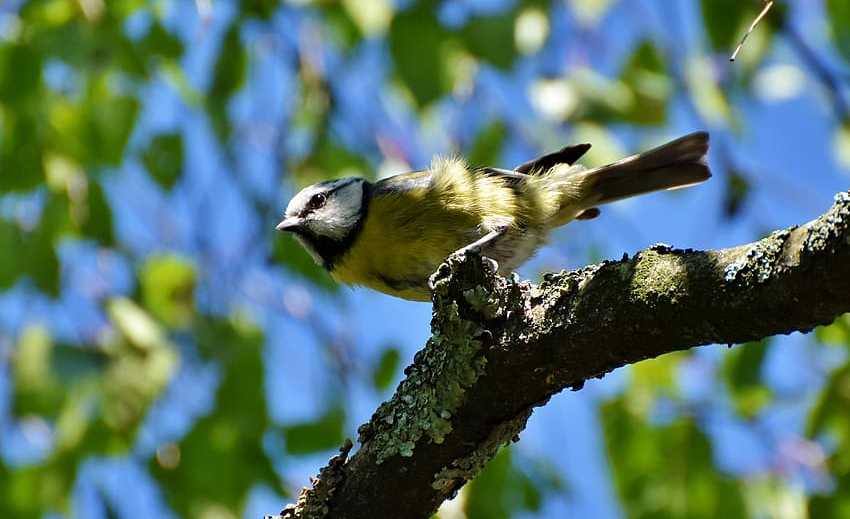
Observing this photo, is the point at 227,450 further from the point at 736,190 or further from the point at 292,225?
→ the point at 736,190

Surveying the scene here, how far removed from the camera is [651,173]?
129 inches

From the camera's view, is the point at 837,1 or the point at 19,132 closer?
the point at 837,1

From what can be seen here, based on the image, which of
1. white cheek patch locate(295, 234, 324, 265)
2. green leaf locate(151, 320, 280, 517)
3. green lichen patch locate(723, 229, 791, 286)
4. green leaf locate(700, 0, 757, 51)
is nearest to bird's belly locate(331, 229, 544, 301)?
white cheek patch locate(295, 234, 324, 265)

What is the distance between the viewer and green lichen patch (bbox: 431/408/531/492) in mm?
1840

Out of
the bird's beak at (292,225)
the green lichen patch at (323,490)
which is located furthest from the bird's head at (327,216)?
the green lichen patch at (323,490)

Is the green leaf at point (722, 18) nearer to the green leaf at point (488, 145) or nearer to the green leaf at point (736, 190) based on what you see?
the green leaf at point (736, 190)

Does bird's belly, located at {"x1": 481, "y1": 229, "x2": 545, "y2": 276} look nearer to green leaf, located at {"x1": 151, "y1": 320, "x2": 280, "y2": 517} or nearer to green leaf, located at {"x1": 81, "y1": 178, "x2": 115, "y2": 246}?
green leaf, located at {"x1": 151, "y1": 320, "x2": 280, "y2": 517}

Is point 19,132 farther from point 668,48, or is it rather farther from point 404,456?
point 668,48

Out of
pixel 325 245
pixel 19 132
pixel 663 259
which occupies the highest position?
pixel 19 132

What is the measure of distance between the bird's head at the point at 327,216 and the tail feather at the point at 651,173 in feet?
2.48

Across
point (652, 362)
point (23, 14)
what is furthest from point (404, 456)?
point (23, 14)

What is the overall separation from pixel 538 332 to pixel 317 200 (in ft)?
6.48

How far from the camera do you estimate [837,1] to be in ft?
9.67

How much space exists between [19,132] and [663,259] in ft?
7.64
